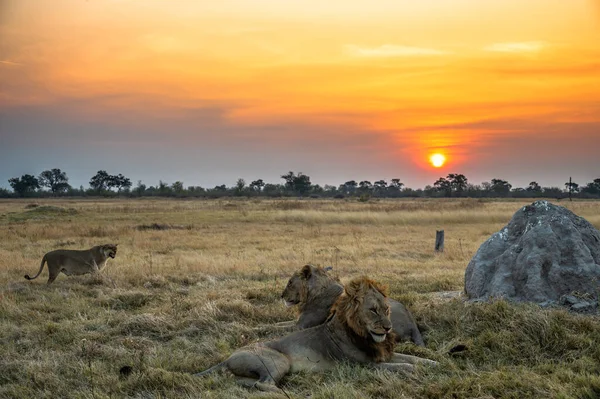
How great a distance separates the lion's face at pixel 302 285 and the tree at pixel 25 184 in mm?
128437

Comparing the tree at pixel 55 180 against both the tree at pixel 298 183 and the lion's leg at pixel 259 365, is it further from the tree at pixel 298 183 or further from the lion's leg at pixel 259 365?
the lion's leg at pixel 259 365

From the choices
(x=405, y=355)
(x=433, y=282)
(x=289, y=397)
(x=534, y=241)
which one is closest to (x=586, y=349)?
(x=405, y=355)

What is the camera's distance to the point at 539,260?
9305 mm

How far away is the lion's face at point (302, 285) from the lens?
8.37 m

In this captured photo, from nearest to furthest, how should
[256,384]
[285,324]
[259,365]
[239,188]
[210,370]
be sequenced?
[256,384]
[259,365]
[210,370]
[285,324]
[239,188]

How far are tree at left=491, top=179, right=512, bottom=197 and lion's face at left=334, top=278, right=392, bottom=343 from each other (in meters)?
122

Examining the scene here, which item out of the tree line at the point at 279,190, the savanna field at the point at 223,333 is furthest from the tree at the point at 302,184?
the savanna field at the point at 223,333

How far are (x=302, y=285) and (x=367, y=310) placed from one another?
2029 millimetres

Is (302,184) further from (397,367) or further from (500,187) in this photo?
(397,367)

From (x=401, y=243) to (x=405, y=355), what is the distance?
15.6 m

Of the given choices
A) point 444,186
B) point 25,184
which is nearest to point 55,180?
point 25,184

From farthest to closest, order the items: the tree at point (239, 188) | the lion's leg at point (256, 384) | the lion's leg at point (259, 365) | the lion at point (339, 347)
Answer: the tree at point (239, 188)
the lion at point (339, 347)
the lion's leg at point (259, 365)
the lion's leg at point (256, 384)

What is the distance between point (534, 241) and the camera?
960 cm

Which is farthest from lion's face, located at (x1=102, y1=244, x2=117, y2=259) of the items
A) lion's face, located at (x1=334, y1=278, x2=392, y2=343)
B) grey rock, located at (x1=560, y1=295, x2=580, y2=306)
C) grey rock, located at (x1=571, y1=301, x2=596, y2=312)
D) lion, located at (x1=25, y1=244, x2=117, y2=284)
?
grey rock, located at (x1=571, y1=301, x2=596, y2=312)
